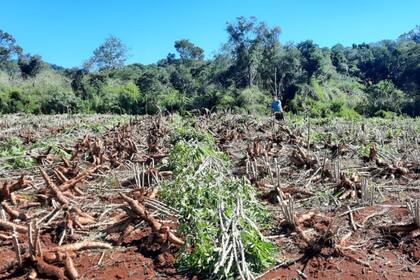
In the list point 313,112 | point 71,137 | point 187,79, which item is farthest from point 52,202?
point 187,79

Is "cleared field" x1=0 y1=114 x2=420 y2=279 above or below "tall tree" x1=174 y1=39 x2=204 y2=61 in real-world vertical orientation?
below

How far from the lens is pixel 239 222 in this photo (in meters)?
2.89

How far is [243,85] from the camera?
101 feet

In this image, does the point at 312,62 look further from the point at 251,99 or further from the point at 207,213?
the point at 207,213

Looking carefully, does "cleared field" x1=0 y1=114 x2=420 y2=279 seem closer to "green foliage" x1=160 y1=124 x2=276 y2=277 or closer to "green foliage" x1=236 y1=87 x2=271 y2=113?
"green foliage" x1=160 y1=124 x2=276 y2=277

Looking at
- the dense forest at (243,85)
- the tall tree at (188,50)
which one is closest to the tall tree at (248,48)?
the dense forest at (243,85)

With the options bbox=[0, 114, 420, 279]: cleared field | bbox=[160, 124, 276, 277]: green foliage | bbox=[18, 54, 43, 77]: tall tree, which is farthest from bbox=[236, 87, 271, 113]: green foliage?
bbox=[18, 54, 43, 77]: tall tree

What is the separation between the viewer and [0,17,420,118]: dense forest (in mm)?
23266

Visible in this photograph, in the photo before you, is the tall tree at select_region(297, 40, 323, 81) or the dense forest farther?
the tall tree at select_region(297, 40, 323, 81)

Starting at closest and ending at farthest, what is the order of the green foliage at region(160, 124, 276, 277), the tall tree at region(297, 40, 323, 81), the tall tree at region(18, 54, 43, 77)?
the green foliage at region(160, 124, 276, 277) < the tall tree at region(297, 40, 323, 81) < the tall tree at region(18, 54, 43, 77)

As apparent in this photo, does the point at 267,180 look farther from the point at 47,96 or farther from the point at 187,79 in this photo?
the point at 187,79

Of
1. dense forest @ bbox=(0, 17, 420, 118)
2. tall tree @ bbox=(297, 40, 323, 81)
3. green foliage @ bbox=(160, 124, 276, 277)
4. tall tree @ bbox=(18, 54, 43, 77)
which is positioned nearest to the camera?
green foliage @ bbox=(160, 124, 276, 277)

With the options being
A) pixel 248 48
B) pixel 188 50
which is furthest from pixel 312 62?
pixel 188 50

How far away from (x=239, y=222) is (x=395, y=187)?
90.7 inches
